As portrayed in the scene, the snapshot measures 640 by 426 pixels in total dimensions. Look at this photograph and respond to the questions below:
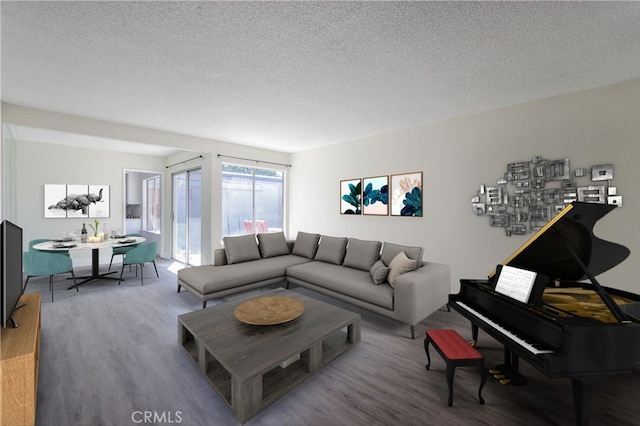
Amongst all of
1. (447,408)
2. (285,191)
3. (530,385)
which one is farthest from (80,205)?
(530,385)

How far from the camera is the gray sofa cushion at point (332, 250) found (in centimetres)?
420

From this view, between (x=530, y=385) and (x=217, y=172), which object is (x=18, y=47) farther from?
(x=530, y=385)

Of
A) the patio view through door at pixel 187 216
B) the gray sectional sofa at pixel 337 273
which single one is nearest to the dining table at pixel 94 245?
the patio view through door at pixel 187 216

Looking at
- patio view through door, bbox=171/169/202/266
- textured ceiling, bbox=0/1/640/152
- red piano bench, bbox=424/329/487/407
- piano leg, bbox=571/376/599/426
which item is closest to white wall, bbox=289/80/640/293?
textured ceiling, bbox=0/1/640/152

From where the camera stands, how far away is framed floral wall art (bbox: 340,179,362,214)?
16.6 ft

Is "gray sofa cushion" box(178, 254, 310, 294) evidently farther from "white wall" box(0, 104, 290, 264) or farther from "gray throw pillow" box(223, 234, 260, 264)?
"white wall" box(0, 104, 290, 264)

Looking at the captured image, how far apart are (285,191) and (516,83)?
480 centimetres

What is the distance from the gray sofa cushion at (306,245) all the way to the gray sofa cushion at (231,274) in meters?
0.34

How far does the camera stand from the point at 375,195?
4.79 meters

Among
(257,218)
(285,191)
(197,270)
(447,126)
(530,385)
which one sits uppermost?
(447,126)

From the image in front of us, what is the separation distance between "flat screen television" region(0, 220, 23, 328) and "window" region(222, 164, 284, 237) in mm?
3569

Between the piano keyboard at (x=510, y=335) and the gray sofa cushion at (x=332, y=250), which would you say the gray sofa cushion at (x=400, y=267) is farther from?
the gray sofa cushion at (x=332, y=250)

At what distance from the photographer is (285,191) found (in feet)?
21.2

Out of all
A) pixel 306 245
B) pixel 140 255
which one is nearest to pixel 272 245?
pixel 306 245
